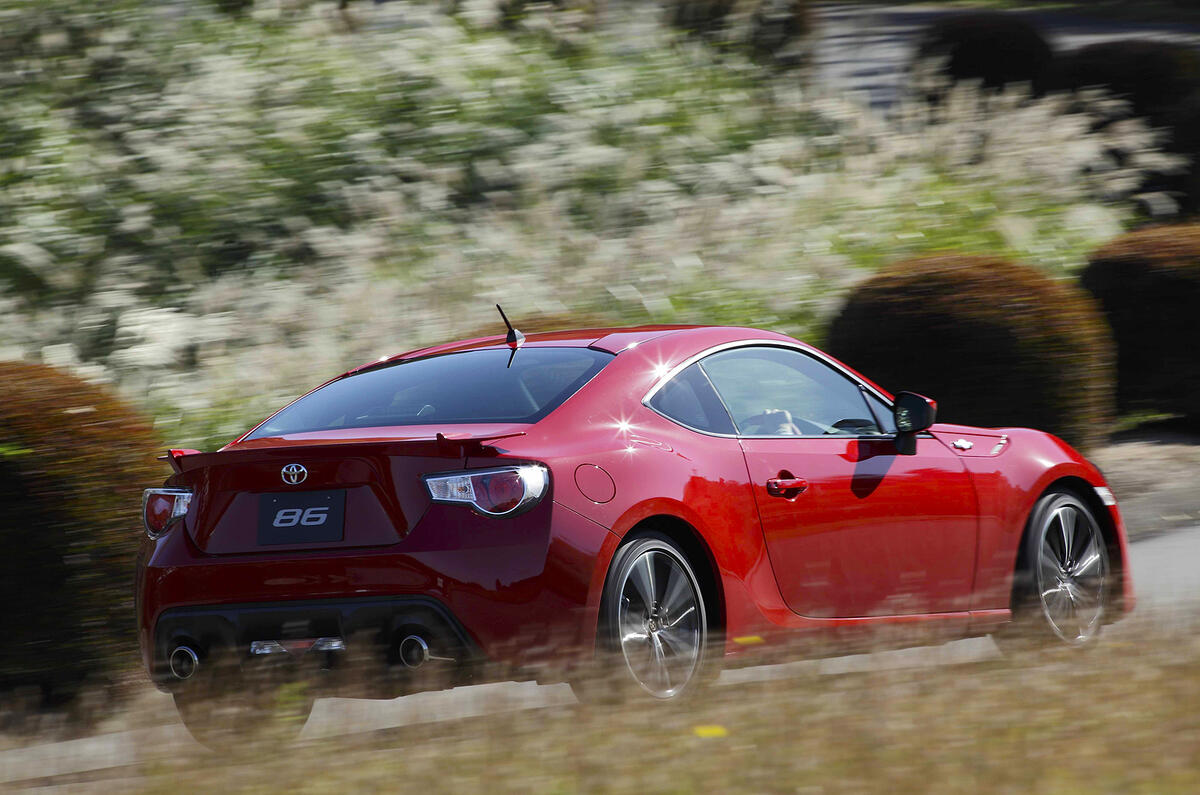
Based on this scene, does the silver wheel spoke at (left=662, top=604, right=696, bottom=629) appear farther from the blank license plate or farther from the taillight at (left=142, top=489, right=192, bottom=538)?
the taillight at (left=142, top=489, right=192, bottom=538)

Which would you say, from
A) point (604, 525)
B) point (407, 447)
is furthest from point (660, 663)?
point (407, 447)

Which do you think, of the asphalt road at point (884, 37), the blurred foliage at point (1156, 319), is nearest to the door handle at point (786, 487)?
the blurred foliage at point (1156, 319)

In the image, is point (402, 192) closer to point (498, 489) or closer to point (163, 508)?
point (163, 508)

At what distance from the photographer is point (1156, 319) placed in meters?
12.1

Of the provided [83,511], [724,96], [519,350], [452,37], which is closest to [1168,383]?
[724,96]

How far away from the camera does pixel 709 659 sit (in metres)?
5.05

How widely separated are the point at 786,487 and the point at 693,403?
442 mm

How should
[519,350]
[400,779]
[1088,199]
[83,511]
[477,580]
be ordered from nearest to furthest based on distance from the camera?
[400,779] < [477,580] < [519,350] < [83,511] < [1088,199]

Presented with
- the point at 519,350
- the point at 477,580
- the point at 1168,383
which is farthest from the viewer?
the point at 1168,383

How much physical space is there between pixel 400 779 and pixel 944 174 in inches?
444

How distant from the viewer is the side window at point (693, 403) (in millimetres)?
5328

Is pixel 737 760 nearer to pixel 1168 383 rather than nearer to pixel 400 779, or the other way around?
pixel 400 779

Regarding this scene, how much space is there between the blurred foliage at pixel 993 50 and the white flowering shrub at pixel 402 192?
6.68 m

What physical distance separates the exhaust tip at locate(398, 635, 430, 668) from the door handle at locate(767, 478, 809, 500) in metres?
1.42
